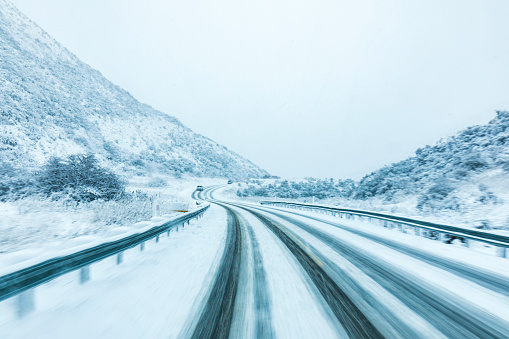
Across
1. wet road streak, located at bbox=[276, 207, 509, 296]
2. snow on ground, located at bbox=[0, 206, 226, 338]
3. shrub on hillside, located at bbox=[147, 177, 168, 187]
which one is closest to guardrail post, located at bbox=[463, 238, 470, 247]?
wet road streak, located at bbox=[276, 207, 509, 296]

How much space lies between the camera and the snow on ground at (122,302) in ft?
8.40

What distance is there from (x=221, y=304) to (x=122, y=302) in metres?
1.31

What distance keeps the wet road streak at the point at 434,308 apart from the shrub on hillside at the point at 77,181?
1221 centimetres

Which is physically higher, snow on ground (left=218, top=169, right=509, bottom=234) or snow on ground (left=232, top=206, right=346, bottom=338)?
snow on ground (left=218, top=169, right=509, bottom=234)

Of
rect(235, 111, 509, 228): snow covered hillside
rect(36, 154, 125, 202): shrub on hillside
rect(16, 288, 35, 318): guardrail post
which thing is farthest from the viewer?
rect(36, 154, 125, 202): shrub on hillside

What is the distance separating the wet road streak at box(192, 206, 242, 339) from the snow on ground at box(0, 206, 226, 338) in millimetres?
152

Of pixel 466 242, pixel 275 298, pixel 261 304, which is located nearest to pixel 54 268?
pixel 261 304

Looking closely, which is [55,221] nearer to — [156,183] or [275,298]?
[275,298]

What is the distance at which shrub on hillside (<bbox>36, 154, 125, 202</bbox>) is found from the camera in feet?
38.6

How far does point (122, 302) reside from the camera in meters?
3.28

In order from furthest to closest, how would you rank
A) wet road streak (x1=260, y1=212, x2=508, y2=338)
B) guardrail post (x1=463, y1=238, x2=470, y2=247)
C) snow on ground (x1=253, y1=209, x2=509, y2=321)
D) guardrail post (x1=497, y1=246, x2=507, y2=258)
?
guardrail post (x1=463, y1=238, x2=470, y2=247), guardrail post (x1=497, y1=246, x2=507, y2=258), snow on ground (x1=253, y1=209, x2=509, y2=321), wet road streak (x1=260, y1=212, x2=508, y2=338)

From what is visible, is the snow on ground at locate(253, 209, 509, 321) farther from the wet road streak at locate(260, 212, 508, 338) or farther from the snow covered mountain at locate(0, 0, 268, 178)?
the snow covered mountain at locate(0, 0, 268, 178)

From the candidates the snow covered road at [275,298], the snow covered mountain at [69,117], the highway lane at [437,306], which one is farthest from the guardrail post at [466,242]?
the snow covered mountain at [69,117]

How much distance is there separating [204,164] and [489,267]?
70.7m
